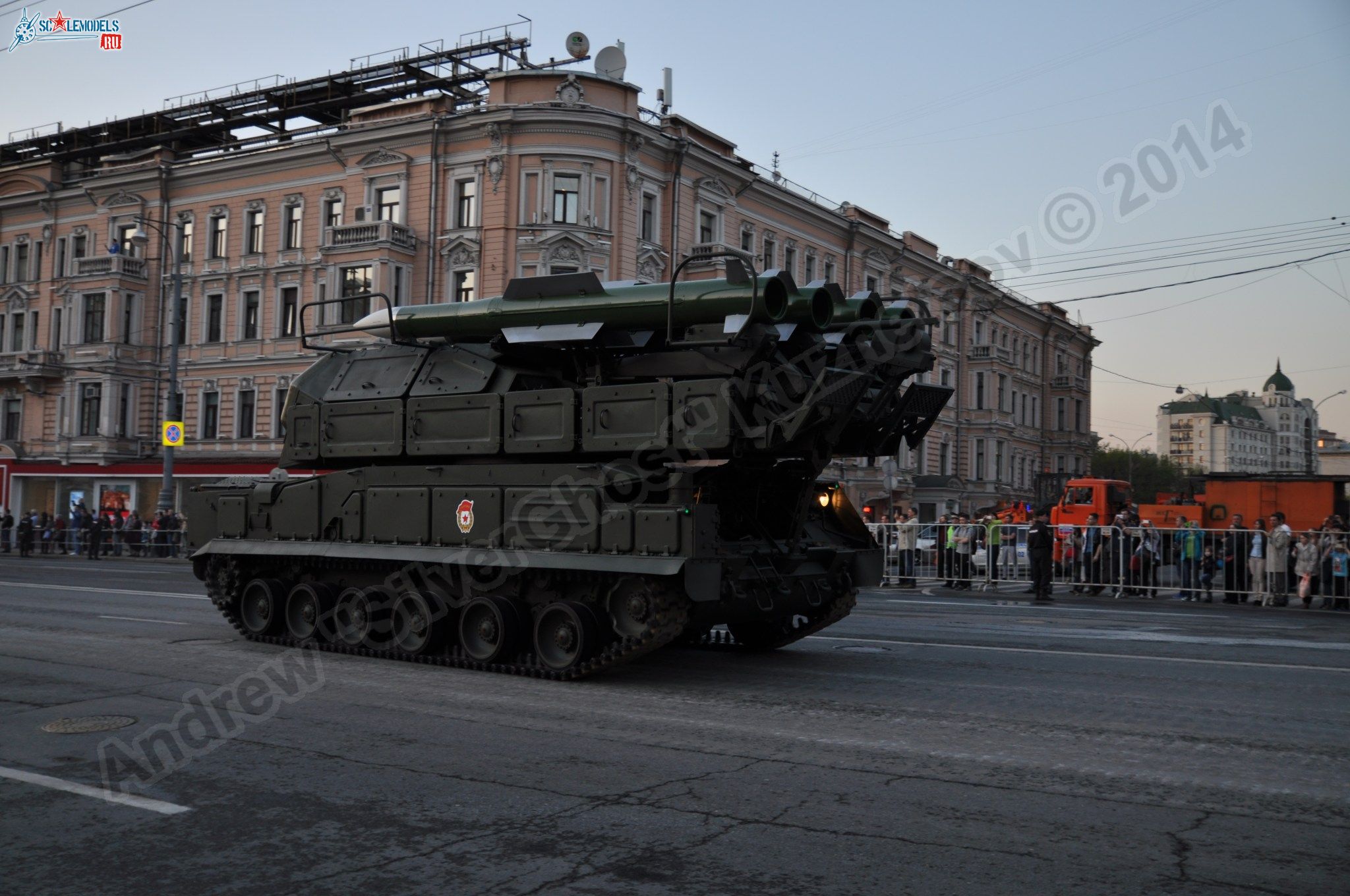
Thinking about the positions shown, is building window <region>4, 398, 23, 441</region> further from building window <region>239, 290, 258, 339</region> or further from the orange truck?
the orange truck

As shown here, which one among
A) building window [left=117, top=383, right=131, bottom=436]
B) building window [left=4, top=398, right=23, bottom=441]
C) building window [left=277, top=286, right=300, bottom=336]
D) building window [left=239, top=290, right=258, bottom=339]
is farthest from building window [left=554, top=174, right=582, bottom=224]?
building window [left=4, top=398, right=23, bottom=441]

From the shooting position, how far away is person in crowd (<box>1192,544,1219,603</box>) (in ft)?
70.0

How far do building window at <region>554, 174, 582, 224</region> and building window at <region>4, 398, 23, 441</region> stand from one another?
27.0 meters

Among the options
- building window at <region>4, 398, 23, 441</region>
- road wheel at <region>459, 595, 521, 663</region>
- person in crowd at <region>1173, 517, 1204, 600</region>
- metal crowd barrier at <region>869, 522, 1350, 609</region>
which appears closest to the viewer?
road wheel at <region>459, 595, 521, 663</region>

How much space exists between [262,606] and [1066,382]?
67.6 m

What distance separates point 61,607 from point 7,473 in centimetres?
3637

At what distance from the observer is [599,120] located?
36.9 meters

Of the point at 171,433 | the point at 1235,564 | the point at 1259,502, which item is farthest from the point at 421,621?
the point at 1259,502

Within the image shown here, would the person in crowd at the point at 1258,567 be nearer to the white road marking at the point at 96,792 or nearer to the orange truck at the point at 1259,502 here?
the orange truck at the point at 1259,502

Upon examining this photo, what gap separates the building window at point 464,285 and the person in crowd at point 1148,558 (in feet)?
76.7

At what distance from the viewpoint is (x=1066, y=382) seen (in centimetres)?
7350

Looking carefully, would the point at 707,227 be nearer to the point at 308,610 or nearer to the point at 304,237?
the point at 304,237

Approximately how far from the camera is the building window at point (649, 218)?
128 feet

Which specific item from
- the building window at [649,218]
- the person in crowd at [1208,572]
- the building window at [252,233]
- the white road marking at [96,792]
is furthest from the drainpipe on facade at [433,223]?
the white road marking at [96,792]
